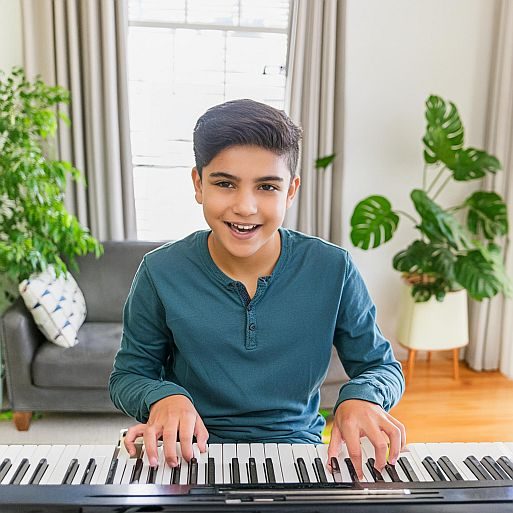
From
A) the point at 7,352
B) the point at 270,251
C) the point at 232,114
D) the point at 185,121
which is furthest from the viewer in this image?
the point at 185,121

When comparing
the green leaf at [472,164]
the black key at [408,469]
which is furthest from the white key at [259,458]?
the green leaf at [472,164]

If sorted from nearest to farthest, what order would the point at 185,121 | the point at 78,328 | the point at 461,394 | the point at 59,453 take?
the point at 59,453, the point at 78,328, the point at 461,394, the point at 185,121

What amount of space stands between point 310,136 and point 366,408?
300cm

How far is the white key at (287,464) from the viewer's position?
1.06 meters

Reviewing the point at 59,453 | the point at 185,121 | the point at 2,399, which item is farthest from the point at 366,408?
the point at 185,121

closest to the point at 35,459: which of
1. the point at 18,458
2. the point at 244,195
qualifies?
the point at 18,458

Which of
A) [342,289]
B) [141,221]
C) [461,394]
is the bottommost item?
[461,394]

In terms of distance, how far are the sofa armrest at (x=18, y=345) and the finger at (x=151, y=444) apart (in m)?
2.29

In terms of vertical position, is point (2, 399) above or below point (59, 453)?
below

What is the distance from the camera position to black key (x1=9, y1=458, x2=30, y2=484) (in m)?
1.01

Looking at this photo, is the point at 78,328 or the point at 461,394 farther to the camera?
the point at 461,394

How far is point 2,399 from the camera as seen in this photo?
354 centimetres

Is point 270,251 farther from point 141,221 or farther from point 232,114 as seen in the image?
point 141,221

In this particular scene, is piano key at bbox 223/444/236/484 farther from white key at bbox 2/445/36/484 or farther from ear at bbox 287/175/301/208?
ear at bbox 287/175/301/208
